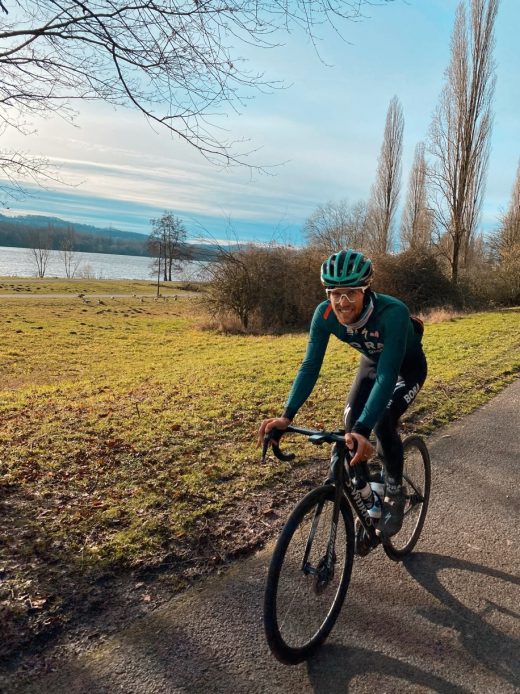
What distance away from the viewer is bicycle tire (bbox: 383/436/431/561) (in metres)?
3.54

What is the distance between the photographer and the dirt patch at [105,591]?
8.51ft

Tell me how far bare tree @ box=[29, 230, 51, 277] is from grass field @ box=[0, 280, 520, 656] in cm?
7934

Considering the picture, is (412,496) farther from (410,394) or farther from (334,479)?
(334,479)

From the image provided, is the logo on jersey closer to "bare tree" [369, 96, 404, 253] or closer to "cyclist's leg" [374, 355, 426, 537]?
"cyclist's leg" [374, 355, 426, 537]

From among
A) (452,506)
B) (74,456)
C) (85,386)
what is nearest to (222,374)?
(85,386)

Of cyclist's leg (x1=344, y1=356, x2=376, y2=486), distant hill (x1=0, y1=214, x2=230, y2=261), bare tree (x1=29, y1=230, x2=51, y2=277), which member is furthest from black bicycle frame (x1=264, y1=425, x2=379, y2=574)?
bare tree (x1=29, y1=230, x2=51, y2=277)

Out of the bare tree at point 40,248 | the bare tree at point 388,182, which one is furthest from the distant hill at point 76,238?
the bare tree at point 388,182

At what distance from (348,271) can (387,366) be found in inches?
23.0

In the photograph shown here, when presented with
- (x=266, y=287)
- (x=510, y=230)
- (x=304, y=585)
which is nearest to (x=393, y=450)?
(x=304, y=585)

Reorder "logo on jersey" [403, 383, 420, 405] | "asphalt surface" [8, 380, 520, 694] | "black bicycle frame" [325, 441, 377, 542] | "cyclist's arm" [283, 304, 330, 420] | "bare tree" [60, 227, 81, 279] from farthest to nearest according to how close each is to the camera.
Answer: "bare tree" [60, 227, 81, 279], "logo on jersey" [403, 383, 420, 405], "cyclist's arm" [283, 304, 330, 420], "black bicycle frame" [325, 441, 377, 542], "asphalt surface" [8, 380, 520, 694]

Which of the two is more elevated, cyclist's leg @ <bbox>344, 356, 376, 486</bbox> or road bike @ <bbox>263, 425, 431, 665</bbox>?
cyclist's leg @ <bbox>344, 356, 376, 486</bbox>

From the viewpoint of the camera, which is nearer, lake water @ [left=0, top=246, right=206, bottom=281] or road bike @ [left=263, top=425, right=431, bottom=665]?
road bike @ [left=263, top=425, right=431, bottom=665]

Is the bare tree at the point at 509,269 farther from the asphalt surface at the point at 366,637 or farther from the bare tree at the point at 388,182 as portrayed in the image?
the asphalt surface at the point at 366,637

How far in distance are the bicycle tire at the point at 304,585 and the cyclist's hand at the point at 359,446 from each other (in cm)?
29
